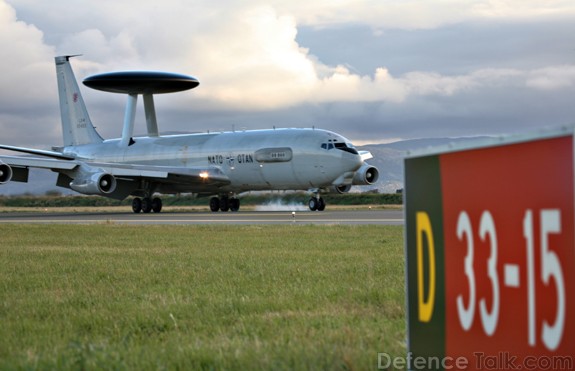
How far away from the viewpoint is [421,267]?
3770 mm

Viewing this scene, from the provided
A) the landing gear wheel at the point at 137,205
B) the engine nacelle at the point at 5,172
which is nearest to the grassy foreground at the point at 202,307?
the engine nacelle at the point at 5,172

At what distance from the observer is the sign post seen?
273 centimetres

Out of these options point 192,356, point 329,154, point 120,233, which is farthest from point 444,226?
point 329,154

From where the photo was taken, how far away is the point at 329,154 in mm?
39969

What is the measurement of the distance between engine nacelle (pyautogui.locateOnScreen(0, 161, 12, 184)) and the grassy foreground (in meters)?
24.5

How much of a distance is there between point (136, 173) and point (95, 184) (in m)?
2.63

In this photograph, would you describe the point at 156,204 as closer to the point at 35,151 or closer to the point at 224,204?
the point at 224,204

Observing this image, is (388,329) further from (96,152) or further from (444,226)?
(96,152)

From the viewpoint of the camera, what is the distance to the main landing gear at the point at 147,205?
151 feet

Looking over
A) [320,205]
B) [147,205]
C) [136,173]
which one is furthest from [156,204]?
[320,205]

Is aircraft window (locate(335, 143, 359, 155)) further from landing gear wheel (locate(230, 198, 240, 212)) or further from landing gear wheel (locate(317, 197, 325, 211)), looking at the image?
landing gear wheel (locate(230, 198, 240, 212))

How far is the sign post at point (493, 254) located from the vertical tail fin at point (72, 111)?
5531cm

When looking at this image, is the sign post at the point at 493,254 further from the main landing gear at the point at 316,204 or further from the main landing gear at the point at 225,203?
the main landing gear at the point at 225,203

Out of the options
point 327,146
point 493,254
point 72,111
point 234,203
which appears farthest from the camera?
point 72,111
